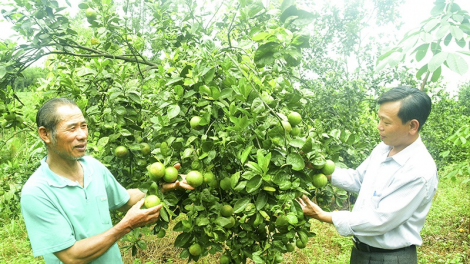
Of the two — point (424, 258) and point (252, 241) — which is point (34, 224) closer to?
point (252, 241)

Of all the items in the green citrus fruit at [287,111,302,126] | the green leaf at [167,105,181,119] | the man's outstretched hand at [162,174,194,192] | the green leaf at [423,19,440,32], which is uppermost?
the green leaf at [423,19,440,32]

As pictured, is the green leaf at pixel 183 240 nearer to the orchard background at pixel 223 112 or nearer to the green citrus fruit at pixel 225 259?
the orchard background at pixel 223 112

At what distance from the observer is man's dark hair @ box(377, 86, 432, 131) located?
1756 millimetres

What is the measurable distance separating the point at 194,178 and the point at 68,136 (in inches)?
25.2

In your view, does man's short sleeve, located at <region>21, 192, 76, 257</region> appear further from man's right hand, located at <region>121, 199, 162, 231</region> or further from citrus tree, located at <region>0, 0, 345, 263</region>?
citrus tree, located at <region>0, 0, 345, 263</region>

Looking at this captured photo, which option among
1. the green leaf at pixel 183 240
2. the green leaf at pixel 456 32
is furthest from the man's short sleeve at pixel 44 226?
the green leaf at pixel 456 32

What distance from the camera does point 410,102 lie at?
1762mm

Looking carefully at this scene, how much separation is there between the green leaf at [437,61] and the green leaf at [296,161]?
2.11 feet

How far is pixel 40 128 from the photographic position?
5.31ft

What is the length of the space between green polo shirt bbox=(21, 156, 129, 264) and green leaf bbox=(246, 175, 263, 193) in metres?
0.80

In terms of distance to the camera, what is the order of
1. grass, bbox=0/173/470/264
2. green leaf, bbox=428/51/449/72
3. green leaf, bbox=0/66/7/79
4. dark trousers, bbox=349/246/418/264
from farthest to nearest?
grass, bbox=0/173/470/264
green leaf, bbox=0/66/7/79
dark trousers, bbox=349/246/418/264
green leaf, bbox=428/51/449/72

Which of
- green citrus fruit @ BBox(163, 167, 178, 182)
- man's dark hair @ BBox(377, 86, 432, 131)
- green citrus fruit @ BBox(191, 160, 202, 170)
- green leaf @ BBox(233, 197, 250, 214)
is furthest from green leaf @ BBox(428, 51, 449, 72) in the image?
green citrus fruit @ BBox(163, 167, 178, 182)

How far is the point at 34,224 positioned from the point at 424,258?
4010 millimetres

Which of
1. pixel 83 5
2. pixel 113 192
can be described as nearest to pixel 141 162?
pixel 113 192
